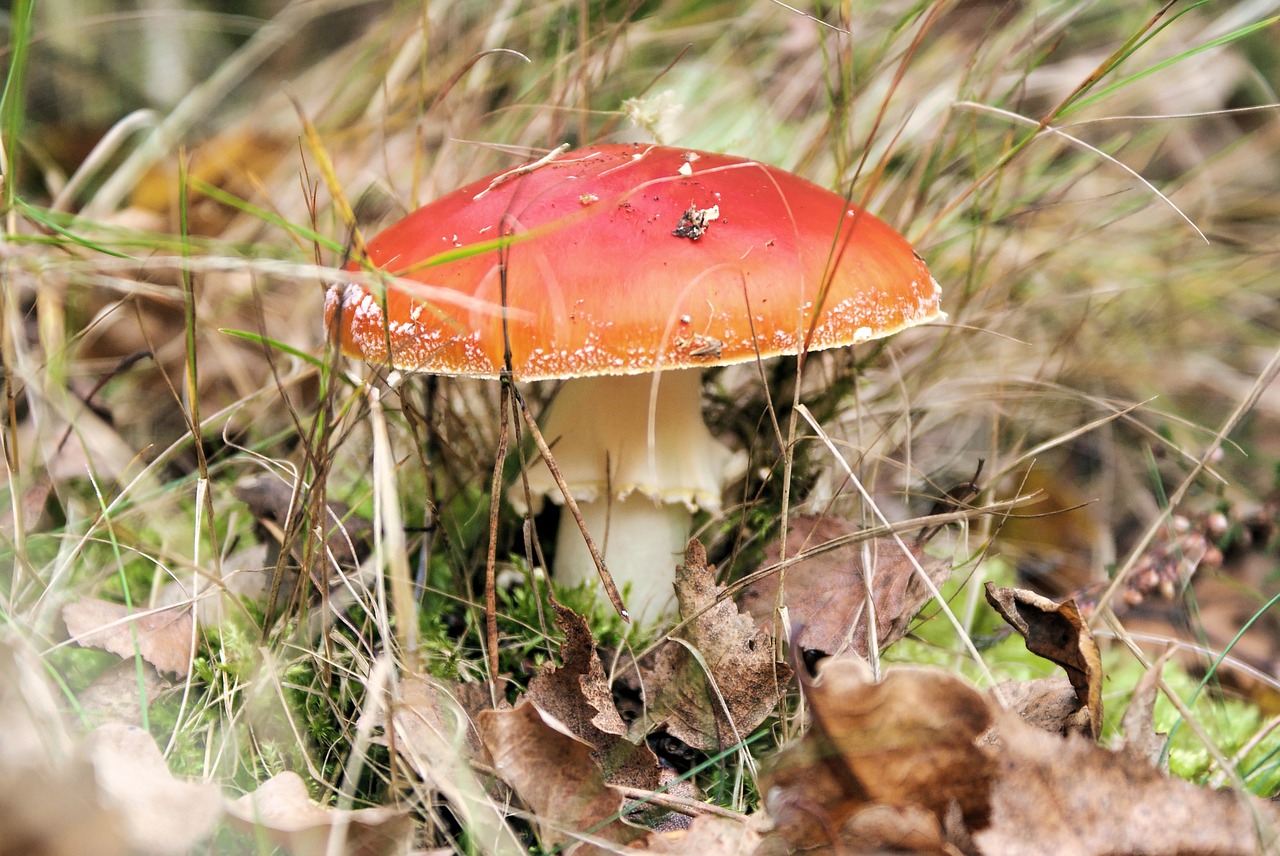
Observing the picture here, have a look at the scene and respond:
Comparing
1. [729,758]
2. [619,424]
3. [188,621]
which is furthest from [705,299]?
[188,621]

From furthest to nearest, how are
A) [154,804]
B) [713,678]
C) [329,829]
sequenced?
[713,678] < [329,829] < [154,804]

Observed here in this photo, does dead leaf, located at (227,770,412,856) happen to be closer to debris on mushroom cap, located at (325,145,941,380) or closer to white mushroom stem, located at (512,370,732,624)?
debris on mushroom cap, located at (325,145,941,380)

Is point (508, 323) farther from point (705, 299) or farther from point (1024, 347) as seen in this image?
point (1024, 347)

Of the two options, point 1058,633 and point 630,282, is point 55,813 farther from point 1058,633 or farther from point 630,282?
point 1058,633

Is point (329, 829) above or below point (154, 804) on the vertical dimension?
below

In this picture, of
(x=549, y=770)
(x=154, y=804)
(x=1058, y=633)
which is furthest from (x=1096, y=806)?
(x=154, y=804)

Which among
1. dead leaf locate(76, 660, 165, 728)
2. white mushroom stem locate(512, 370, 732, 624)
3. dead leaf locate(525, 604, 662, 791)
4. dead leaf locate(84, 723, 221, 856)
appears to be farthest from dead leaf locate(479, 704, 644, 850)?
dead leaf locate(76, 660, 165, 728)

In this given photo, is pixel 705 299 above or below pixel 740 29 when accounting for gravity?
below
